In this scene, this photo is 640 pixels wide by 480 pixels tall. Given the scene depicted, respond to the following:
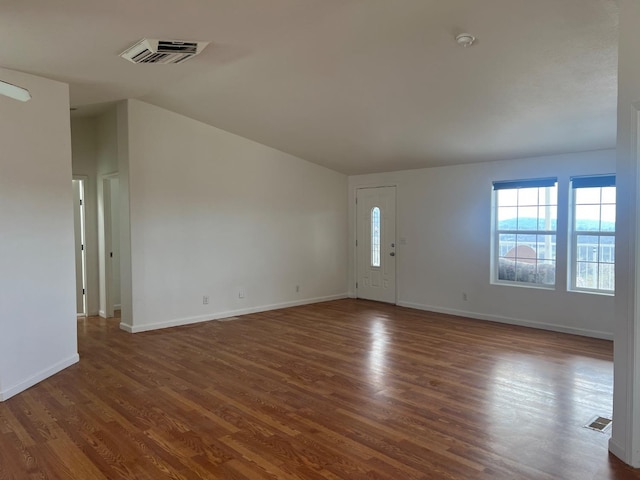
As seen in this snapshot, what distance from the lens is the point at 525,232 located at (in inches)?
245

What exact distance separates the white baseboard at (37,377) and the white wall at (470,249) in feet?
16.6

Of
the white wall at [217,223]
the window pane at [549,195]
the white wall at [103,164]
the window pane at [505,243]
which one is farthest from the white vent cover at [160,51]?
the window pane at [505,243]

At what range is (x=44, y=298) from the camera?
13.5 ft

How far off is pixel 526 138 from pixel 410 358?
2.95 meters

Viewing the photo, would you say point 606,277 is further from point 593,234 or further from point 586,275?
point 593,234

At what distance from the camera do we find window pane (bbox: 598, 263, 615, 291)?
5.44 m

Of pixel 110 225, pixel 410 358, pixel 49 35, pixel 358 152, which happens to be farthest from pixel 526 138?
pixel 110 225

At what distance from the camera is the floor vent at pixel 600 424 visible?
3.06 meters

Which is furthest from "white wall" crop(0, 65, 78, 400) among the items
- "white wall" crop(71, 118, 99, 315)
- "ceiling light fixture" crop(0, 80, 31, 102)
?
"white wall" crop(71, 118, 99, 315)

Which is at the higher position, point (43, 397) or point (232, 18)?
point (232, 18)

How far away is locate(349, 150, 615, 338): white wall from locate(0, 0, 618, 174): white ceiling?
1.25 ft

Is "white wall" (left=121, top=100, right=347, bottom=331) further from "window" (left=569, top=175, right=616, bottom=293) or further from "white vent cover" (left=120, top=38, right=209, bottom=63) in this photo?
"window" (left=569, top=175, right=616, bottom=293)

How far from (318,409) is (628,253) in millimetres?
2306

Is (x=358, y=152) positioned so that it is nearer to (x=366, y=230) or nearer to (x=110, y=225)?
(x=366, y=230)
